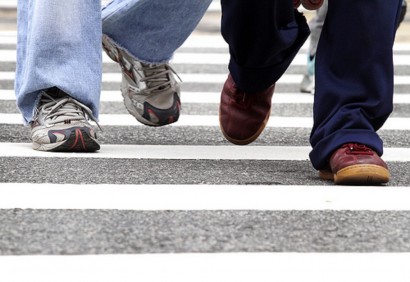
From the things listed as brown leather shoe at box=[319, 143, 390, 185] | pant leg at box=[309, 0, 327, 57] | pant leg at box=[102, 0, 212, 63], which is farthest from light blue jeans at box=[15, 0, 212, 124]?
pant leg at box=[309, 0, 327, 57]

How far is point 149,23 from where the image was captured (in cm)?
423

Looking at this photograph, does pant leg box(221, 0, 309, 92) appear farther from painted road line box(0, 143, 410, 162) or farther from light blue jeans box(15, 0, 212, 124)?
light blue jeans box(15, 0, 212, 124)

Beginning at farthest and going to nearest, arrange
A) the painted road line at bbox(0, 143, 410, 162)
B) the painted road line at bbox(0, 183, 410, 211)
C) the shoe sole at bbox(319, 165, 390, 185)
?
the painted road line at bbox(0, 143, 410, 162) → the shoe sole at bbox(319, 165, 390, 185) → the painted road line at bbox(0, 183, 410, 211)

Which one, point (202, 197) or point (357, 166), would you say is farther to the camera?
point (357, 166)

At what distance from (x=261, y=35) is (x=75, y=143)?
0.75 meters

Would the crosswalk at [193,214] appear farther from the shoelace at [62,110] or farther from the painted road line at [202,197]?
the shoelace at [62,110]

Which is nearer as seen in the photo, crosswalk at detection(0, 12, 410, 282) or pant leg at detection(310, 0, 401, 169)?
crosswalk at detection(0, 12, 410, 282)

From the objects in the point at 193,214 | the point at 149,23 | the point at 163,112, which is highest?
the point at 193,214

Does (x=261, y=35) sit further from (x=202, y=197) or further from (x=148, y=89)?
(x=148, y=89)

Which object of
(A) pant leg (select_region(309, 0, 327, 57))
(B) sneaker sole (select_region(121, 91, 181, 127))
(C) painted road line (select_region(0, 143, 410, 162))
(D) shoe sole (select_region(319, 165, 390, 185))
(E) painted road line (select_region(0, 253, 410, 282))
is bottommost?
(A) pant leg (select_region(309, 0, 327, 57))

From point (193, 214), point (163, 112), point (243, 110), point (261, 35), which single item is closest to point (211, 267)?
point (193, 214)

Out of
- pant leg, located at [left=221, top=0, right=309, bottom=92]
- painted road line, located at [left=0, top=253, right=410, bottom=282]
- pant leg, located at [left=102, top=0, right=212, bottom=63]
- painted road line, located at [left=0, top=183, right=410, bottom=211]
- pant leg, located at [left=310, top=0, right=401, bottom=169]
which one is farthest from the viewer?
pant leg, located at [left=102, top=0, right=212, bottom=63]

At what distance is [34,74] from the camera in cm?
378

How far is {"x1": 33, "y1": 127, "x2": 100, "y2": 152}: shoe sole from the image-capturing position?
3766 mm
